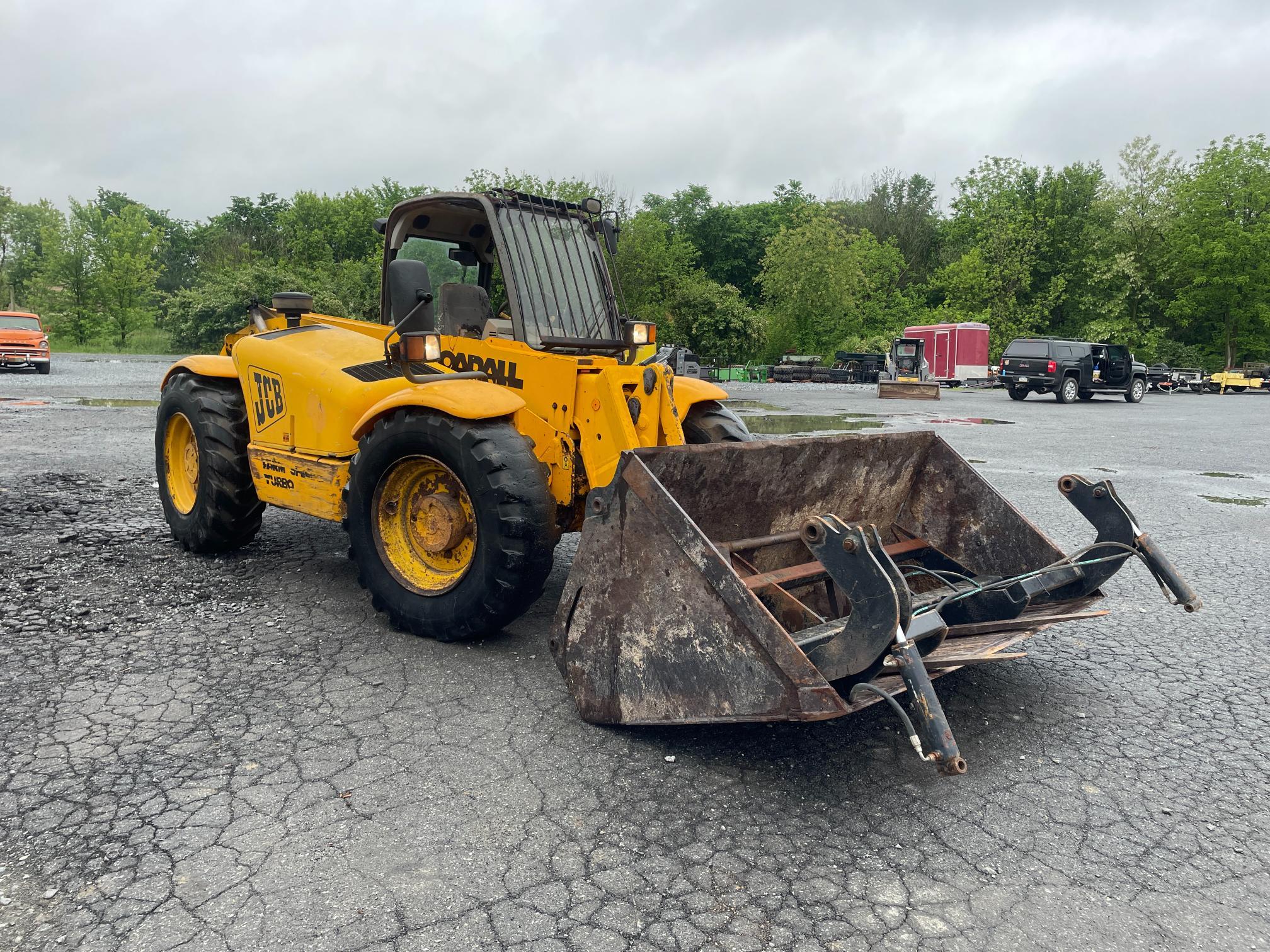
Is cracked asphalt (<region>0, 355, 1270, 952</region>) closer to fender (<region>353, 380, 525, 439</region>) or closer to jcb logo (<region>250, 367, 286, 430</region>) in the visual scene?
jcb logo (<region>250, 367, 286, 430</region>)

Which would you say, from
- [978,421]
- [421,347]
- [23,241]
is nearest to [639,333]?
[421,347]

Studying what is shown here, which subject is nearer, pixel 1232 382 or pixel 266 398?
pixel 266 398

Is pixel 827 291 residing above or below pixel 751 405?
above

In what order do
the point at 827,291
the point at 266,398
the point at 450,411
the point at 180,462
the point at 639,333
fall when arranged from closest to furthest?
1. the point at 450,411
2. the point at 639,333
3. the point at 266,398
4. the point at 180,462
5. the point at 827,291

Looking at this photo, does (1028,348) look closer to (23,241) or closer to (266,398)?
(266,398)

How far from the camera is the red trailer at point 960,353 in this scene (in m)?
41.8

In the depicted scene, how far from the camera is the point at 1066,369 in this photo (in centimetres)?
2789

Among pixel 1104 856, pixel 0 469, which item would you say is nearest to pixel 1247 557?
pixel 1104 856

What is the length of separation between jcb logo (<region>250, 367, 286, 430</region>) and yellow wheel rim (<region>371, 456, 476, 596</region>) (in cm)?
128

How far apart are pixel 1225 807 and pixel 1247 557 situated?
15.1 ft

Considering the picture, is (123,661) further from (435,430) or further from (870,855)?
(870,855)

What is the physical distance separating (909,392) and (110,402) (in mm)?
21690

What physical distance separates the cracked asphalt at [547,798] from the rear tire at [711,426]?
4.39ft

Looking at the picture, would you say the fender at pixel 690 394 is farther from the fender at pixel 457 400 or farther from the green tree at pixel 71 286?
the green tree at pixel 71 286
